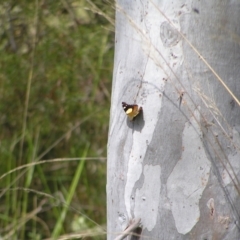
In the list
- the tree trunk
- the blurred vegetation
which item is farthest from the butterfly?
the blurred vegetation

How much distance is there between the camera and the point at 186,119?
1.52m

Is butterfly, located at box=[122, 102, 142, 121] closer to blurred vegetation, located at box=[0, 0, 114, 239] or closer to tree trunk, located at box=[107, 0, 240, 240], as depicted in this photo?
tree trunk, located at box=[107, 0, 240, 240]

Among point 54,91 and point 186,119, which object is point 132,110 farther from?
point 54,91

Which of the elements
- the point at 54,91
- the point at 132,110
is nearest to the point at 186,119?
the point at 132,110

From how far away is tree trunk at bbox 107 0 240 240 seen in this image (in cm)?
150

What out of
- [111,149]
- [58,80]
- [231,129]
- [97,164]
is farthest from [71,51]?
[231,129]

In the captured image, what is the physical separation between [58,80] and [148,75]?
1.91m

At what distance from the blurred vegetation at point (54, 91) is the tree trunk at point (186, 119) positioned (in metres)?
1.69

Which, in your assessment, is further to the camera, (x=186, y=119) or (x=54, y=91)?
(x=54, y=91)

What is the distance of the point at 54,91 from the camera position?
3465 millimetres

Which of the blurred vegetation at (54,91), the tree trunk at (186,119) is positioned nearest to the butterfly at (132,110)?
the tree trunk at (186,119)

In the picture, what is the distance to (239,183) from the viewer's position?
4.97 feet

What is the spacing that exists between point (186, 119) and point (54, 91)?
2031mm

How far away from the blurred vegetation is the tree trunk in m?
1.69
